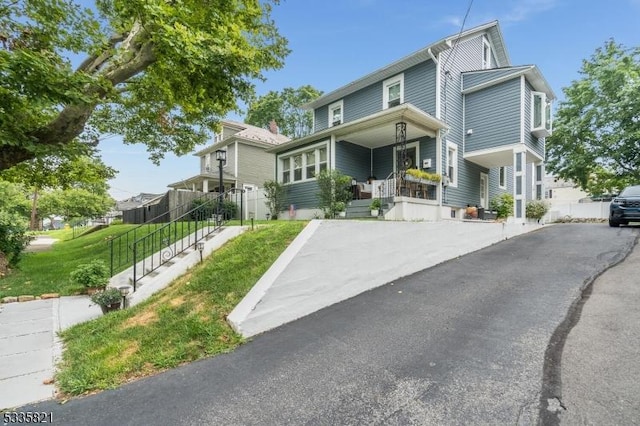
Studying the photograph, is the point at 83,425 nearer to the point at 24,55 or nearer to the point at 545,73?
the point at 24,55

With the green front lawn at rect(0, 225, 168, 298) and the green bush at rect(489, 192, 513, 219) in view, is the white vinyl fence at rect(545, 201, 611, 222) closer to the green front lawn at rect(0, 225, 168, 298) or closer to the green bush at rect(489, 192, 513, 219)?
the green bush at rect(489, 192, 513, 219)

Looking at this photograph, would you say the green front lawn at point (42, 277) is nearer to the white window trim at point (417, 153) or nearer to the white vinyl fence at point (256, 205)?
the white vinyl fence at point (256, 205)

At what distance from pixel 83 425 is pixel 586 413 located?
3919mm

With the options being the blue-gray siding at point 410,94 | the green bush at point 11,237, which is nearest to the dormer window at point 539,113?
the blue-gray siding at point 410,94

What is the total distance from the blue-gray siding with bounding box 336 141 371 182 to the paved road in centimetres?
844

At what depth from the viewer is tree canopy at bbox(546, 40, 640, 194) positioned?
58.0 ft

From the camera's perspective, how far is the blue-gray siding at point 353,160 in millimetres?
12930

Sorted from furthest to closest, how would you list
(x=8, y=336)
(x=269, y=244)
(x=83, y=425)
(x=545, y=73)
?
(x=545, y=73)
(x=269, y=244)
(x=8, y=336)
(x=83, y=425)

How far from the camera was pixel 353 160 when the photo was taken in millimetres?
13453

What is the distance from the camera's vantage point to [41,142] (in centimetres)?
709

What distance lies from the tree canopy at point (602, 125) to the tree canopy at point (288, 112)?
22468 millimetres

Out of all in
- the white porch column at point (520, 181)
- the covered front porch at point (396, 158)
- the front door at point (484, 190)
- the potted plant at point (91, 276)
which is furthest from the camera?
the front door at point (484, 190)

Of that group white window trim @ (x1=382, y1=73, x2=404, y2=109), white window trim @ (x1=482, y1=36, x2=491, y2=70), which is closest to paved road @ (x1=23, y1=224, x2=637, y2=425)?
white window trim @ (x1=382, y1=73, x2=404, y2=109)

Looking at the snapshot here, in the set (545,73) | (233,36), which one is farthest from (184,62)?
(545,73)
